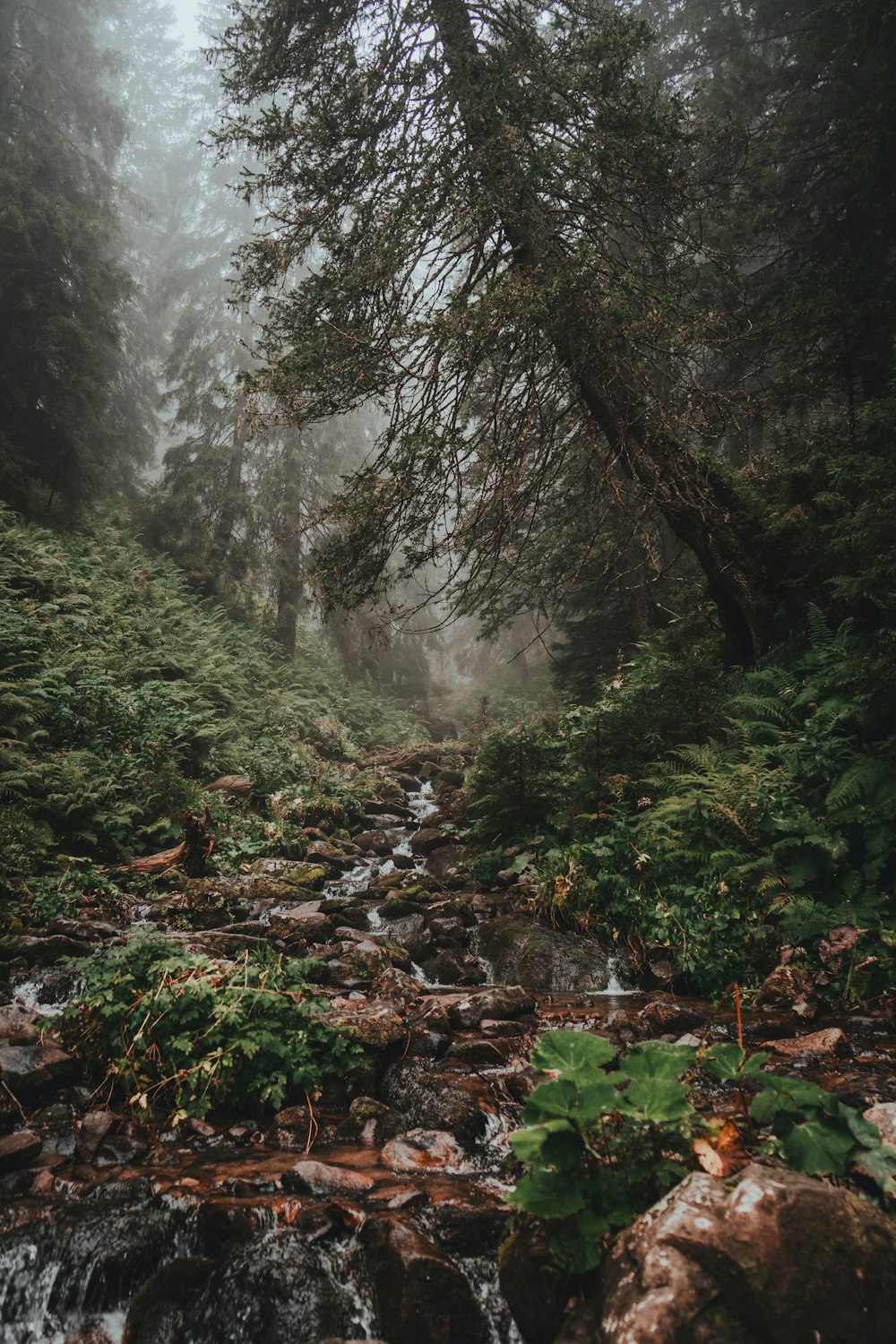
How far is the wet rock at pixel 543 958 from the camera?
225 inches

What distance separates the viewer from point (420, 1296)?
221 cm

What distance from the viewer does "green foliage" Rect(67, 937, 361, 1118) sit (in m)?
3.60

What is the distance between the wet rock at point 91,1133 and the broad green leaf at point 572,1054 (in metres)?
2.63

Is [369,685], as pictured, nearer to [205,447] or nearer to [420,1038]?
[205,447]

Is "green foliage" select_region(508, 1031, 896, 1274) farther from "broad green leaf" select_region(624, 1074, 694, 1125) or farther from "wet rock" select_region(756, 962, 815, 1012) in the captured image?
"wet rock" select_region(756, 962, 815, 1012)

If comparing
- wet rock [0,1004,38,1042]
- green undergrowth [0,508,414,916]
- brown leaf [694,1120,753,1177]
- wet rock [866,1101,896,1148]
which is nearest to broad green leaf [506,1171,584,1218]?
brown leaf [694,1120,753,1177]

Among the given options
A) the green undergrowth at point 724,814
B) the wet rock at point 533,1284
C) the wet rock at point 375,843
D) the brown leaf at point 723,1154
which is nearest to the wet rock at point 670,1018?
the green undergrowth at point 724,814

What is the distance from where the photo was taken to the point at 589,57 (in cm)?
692

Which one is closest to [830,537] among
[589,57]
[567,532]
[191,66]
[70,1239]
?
[567,532]

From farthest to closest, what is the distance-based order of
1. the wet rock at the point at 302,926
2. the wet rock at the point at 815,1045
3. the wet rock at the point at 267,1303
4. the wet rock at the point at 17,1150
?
→ the wet rock at the point at 302,926 → the wet rock at the point at 815,1045 → the wet rock at the point at 17,1150 → the wet rock at the point at 267,1303

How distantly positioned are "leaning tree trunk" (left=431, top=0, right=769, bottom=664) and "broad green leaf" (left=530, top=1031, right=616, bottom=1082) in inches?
201

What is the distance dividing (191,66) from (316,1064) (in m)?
43.9

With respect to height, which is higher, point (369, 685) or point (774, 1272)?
point (774, 1272)

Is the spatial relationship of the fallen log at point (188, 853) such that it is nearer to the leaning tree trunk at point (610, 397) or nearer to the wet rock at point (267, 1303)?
the wet rock at point (267, 1303)
